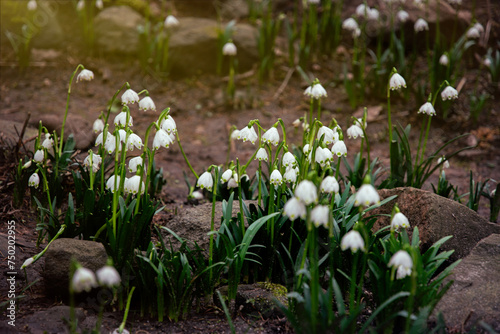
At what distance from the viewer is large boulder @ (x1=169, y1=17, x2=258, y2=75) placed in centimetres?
622

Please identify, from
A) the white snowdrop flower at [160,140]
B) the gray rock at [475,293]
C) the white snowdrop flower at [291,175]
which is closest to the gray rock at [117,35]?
the white snowdrop flower at [160,140]

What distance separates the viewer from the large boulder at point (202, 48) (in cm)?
622

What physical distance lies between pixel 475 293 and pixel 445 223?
579 mm

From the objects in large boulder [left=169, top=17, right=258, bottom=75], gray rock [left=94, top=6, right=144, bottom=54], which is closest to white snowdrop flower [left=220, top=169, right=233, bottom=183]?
large boulder [left=169, top=17, right=258, bottom=75]

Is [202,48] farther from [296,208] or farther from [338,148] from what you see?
[296,208]

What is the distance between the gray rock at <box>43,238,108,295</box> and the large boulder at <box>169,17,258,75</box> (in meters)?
4.31

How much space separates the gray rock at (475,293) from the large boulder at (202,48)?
4.40 m

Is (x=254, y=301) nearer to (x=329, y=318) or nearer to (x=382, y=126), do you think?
(x=329, y=318)

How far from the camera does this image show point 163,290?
2.33 meters

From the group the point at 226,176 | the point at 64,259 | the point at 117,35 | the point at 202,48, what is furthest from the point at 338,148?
the point at 117,35

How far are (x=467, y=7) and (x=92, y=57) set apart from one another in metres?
5.26

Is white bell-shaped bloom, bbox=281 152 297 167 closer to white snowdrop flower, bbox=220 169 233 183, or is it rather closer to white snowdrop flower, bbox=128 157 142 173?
white snowdrop flower, bbox=220 169 233 183

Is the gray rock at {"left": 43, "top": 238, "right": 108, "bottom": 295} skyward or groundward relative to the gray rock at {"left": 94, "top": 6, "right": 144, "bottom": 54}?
groundward

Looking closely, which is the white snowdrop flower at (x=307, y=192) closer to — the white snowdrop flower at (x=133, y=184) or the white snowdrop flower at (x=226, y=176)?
the white snowdrop flower at (x=226, y=176)
